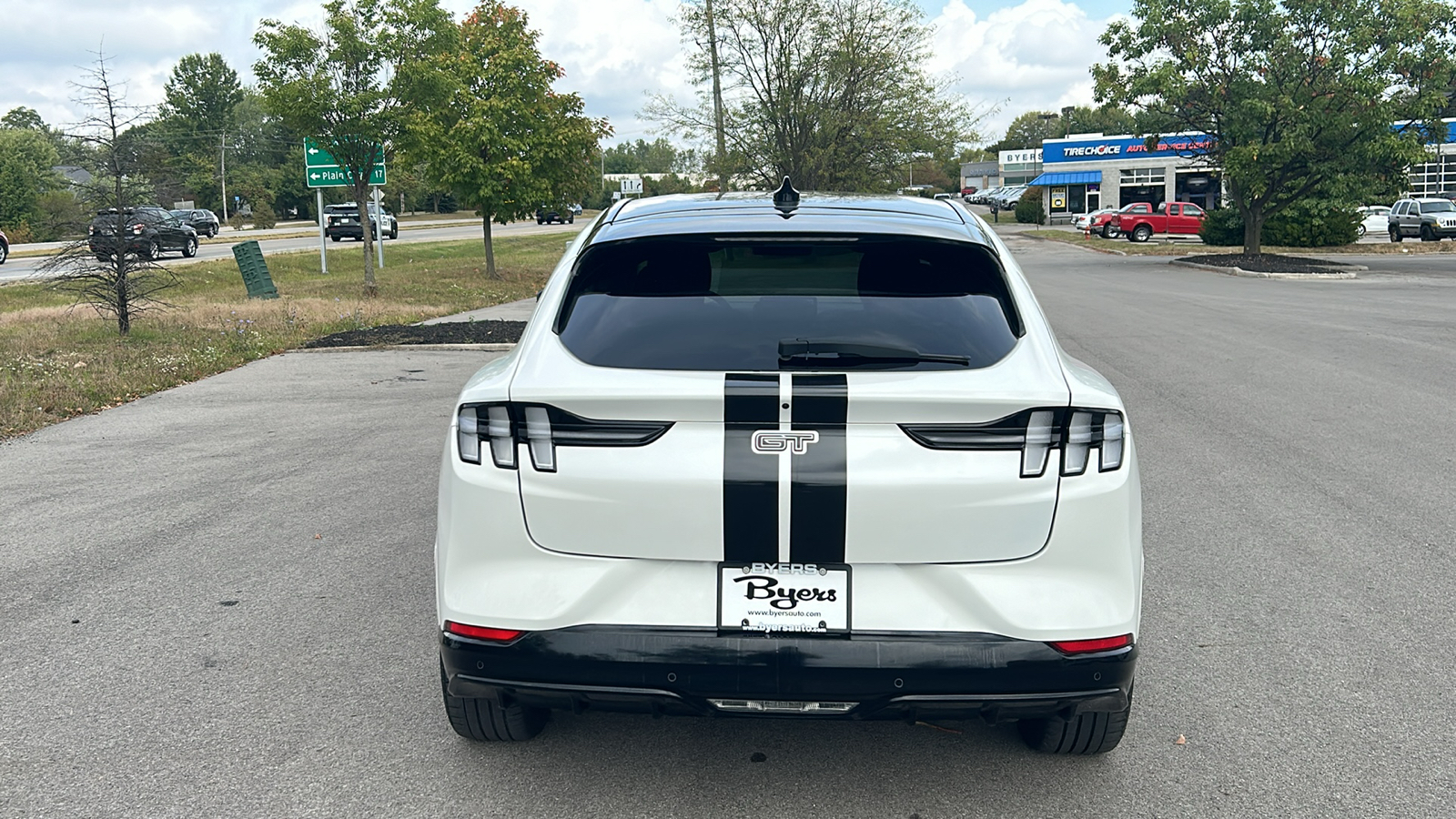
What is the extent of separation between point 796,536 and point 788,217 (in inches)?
46.8

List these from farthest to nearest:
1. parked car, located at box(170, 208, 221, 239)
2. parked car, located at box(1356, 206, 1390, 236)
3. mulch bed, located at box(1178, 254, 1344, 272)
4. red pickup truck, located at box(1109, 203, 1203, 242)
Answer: red pickup truck, located at box(1109, 203, 1203, 242) → parked car, located at box(170, 208, 221, 239) → parked car, located at box(1356, 206, 1390, 236) → mulch bed, located at box(1178, 254, 1344, 272)

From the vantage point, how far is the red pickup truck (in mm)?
48750

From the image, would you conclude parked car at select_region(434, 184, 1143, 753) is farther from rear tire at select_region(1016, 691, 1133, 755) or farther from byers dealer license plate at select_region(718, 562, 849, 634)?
rear tire at select_region(1016, 691, 1133, 755)

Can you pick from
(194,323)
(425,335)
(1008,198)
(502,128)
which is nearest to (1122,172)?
(1008,198)

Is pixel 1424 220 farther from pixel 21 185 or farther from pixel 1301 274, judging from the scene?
pixel 21 185

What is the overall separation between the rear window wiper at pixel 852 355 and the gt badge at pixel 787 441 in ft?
0.72

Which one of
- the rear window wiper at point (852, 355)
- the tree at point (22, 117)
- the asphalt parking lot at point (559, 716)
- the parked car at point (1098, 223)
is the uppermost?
the tree at point (22, 117)

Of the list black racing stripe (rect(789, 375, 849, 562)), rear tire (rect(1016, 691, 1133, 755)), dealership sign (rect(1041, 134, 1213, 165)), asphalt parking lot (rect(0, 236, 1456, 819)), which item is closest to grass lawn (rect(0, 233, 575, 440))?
asphalt parking lot (rect(0, 236, 1456, 819))

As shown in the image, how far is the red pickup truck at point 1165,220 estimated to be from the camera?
48750 millimetres

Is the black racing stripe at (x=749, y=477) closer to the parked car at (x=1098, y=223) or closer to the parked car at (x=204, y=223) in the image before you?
the parked car at (x=204, y=223)

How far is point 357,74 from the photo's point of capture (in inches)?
864

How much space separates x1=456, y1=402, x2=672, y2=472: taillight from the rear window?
21cm

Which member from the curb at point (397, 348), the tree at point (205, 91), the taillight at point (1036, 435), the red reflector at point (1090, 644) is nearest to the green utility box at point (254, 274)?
the curb at point (397, 348)

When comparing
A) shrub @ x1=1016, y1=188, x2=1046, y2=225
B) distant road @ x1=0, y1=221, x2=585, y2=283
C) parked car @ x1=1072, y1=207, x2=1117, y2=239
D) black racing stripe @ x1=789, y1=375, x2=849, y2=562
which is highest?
shrub @ x1=1016, y1=188, x2=1046, y2=225
